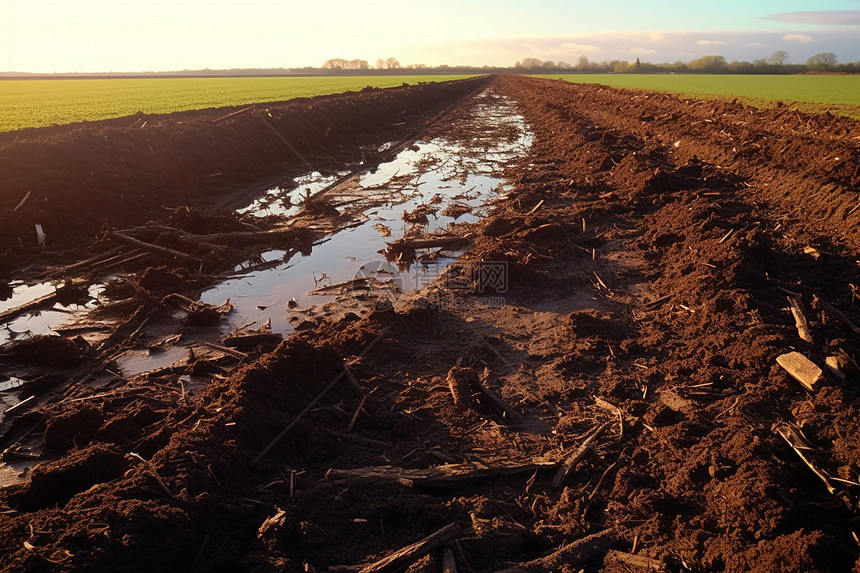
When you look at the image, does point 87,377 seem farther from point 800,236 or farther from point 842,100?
point 842,100

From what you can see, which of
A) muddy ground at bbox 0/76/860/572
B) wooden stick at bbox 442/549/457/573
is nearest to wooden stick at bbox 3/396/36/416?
muddy ground at bbox 0/76/860/572

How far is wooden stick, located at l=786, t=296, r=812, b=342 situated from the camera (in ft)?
17.5

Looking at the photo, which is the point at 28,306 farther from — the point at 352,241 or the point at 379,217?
the point at 379,217

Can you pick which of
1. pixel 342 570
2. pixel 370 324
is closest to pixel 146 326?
pixel 370 324

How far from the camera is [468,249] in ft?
30.1

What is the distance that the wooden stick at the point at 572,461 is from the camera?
3.78 meters

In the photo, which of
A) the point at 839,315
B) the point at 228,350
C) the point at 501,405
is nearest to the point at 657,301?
the point at 839,315

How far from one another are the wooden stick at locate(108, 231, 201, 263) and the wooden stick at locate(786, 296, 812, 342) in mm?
8578

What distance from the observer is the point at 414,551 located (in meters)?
3.04

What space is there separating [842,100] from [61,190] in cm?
3635

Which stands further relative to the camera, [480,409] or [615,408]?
[480,409]

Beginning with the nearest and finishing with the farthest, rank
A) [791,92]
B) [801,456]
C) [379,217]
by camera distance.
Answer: [801,456], [379,217], [791,92]

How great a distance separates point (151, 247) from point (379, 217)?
15.1ft

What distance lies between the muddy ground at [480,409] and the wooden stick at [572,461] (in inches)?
0.6
